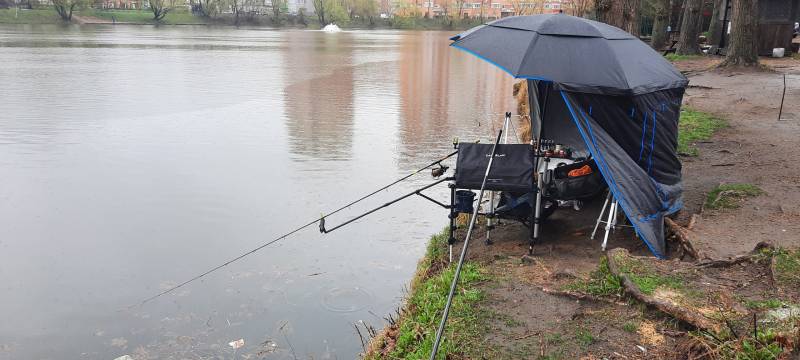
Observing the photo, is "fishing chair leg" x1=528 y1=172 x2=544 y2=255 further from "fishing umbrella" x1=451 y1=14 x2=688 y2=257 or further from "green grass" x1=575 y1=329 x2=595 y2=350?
"green grass" x1=575 y1=329 x2=595 y2=350

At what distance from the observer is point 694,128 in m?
12.3

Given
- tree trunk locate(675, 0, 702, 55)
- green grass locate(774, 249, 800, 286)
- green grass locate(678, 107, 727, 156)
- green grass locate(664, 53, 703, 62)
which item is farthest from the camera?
tree trunk locate(675, 0, 702, 55)

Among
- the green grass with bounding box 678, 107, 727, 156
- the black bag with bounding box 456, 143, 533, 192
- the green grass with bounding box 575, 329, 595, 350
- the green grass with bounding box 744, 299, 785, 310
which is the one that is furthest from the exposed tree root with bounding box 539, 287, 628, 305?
the green grass with bounding box 678, 107, 727, 156

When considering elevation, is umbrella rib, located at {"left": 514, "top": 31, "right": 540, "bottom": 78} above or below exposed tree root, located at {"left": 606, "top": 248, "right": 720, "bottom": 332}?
above

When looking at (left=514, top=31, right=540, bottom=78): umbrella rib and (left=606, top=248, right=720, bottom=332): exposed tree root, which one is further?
(left=514, top=31, right=540, bottom=78): umbrella rib

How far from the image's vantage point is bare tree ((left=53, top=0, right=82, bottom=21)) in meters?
72.2

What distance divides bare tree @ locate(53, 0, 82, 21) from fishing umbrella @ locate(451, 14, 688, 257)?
7703cm

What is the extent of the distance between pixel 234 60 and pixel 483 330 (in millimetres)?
29141

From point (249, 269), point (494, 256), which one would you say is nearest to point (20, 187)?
point (249, 269)

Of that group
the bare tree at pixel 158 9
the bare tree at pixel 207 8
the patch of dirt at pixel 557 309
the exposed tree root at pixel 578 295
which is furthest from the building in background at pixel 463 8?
the exposed tree root at pixel 578 295

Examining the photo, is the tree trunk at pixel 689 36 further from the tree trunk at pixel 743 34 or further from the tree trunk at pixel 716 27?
the tree trunk at pixel 743 34

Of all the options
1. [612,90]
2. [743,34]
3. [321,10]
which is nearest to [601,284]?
[612,90]

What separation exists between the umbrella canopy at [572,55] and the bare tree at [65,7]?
77.1m


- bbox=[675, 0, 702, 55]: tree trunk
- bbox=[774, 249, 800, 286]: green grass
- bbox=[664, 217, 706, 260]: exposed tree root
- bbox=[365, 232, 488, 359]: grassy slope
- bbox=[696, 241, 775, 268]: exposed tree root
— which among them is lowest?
bbox=[365, 232, 488, 359]: grassy slope
